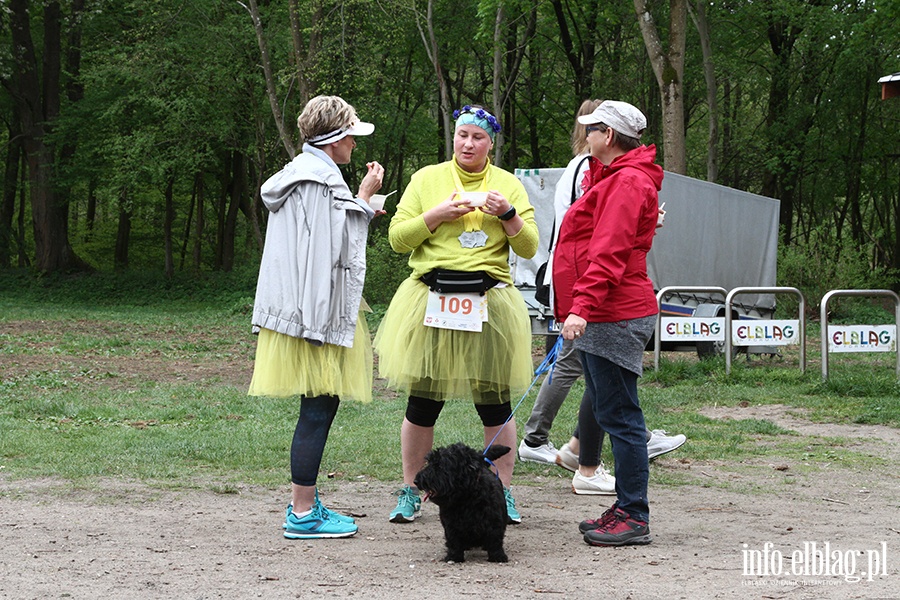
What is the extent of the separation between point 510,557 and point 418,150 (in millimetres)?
33303

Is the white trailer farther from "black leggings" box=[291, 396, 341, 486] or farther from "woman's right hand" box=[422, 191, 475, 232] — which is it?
"black leggings" box=[291, 396, 341, 486]

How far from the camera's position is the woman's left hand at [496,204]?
4711 mm

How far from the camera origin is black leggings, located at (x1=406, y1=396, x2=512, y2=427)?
17.0 ft

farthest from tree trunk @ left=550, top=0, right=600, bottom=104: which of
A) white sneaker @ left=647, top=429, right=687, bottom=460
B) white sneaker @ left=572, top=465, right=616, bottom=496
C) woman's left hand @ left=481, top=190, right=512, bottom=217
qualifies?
woman's left hand @ left=481, top=190, right=512, bottom=217

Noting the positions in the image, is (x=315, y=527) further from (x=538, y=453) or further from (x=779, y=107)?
(x=779, y=107)

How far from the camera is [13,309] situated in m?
27.4

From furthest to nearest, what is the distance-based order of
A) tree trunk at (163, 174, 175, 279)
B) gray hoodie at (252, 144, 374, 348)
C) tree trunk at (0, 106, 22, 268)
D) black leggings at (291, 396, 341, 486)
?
tree trunk at (0, 106, 22, 268) < tree trunk at (163, 174, 175, 279) < black leggings at (291, 396, 341, 486) < gray hoodie at (252, 144, 374, 348)

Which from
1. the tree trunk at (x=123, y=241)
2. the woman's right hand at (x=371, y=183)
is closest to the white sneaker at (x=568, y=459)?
the woman's right hand at (x=371, y=183)

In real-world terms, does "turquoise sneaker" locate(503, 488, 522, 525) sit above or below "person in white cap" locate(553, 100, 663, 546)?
below

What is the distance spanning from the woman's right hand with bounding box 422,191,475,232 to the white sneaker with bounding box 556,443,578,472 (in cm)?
218

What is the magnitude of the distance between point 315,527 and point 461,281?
1339mm

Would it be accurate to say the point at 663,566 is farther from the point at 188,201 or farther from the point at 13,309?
the point at 188,201

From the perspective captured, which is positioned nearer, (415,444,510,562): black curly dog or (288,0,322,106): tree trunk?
(415,444,510,562): black curly dog

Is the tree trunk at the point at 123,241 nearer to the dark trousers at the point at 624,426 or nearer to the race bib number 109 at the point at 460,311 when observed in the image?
the race bib number 109 at the point at 460,311
